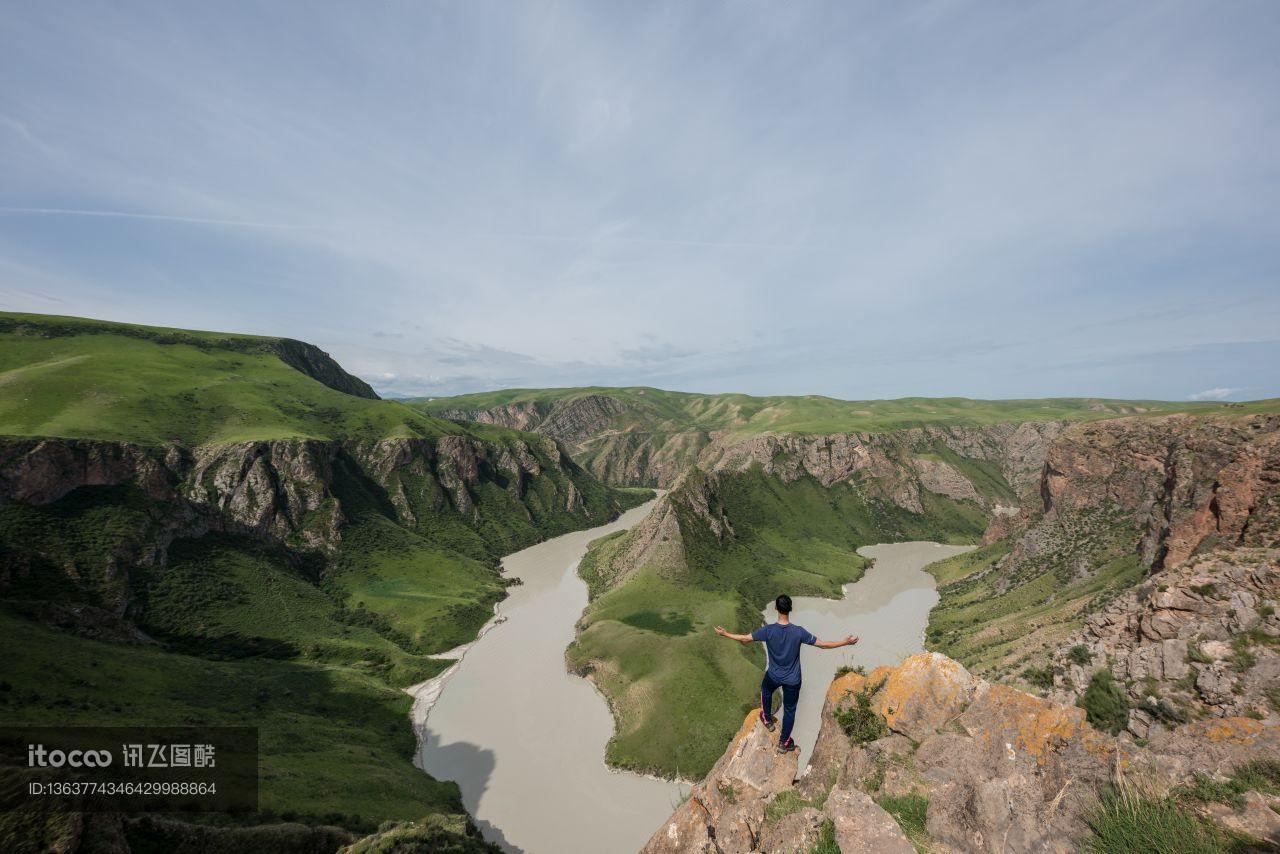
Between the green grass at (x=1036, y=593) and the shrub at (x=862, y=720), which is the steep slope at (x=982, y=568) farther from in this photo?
the shrub at (x=862, y=720)

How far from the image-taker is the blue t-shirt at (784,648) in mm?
13000

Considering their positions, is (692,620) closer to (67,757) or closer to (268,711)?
(268,711)

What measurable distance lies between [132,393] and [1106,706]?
216073 millimetres

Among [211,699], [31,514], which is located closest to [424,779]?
[211,699]

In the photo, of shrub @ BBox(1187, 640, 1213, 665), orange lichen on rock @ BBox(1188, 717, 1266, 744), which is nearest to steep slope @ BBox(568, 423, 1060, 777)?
shrub @ BBox(1187, 640, 1213, 665)

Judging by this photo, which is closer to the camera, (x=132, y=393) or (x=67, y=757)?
(x=67, y=757)

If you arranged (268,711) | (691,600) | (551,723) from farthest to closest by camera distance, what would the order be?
1. (691,600)
2. (551,723)
3. (268,711)

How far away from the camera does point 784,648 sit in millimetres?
12961

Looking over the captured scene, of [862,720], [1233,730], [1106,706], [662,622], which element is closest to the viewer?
[1233,730]

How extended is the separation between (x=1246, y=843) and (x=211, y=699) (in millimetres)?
96021

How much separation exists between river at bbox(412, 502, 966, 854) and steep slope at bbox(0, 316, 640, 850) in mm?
6113

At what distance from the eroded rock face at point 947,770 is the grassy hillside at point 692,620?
60909 millimetres

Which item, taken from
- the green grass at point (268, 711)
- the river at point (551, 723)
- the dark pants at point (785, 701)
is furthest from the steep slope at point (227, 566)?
the dark pants at point (785, 701)

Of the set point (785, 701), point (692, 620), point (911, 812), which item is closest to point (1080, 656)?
point (911, 812)
